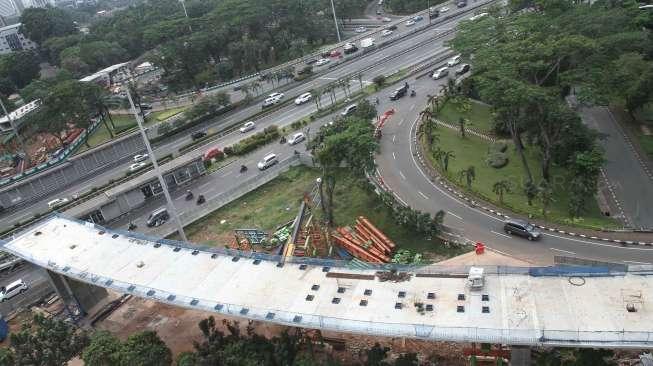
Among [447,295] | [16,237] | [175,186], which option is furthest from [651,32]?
[16,237]

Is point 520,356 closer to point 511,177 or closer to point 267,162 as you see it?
point 511,177

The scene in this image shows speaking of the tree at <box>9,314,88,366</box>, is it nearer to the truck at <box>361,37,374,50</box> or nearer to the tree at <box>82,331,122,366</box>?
the tree at <box>82,331,122,366</box>

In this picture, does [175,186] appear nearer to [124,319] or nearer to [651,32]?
[124,319]

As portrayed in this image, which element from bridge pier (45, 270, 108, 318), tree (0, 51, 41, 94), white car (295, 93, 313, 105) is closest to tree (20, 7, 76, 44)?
tree (0, 51, 41, 94)

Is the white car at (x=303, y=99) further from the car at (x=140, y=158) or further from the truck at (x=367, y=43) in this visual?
the car at (x=140, y=158)

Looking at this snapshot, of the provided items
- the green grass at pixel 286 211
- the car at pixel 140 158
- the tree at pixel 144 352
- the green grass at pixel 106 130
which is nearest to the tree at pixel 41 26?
the green grass at pixel 106 130

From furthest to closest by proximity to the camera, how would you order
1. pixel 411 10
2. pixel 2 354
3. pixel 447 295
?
pixel 411 10 → pixel 2 354 → pixel 447 295

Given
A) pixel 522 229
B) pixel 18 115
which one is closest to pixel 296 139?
pixel 522 229
